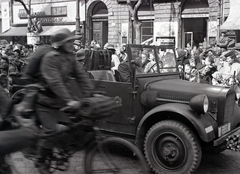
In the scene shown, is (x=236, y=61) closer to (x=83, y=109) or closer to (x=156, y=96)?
(x=156, y=96)

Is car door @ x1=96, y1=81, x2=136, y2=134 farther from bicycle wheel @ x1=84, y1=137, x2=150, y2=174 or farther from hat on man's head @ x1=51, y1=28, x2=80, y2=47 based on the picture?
hat on man's head @ x1=51, y1=28, x2=80, y2=47

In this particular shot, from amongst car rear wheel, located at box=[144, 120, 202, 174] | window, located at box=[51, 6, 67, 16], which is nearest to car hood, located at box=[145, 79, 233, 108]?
car rear wheel, located at box=[144, 120, 202, 174]

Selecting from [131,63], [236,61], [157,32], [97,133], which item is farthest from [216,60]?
[157,32]

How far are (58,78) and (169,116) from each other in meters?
1.99

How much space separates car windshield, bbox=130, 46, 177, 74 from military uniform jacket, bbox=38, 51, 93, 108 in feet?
4.91

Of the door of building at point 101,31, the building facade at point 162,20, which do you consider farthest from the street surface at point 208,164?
the door of building at point 101,31

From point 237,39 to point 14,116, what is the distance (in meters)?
17.3

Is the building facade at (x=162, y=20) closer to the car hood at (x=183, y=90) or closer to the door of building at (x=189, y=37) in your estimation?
the door of building at (x=189, y=37)

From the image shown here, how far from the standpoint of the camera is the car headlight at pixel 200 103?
15.6 feet

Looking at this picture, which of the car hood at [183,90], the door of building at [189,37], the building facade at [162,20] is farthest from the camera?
the door of building at [189,37]

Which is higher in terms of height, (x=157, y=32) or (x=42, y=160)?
(x=157, y=32)

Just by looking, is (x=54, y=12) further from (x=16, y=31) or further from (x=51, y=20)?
(x=16, y=31)

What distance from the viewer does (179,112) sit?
193 inches

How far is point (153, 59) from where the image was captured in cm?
603
